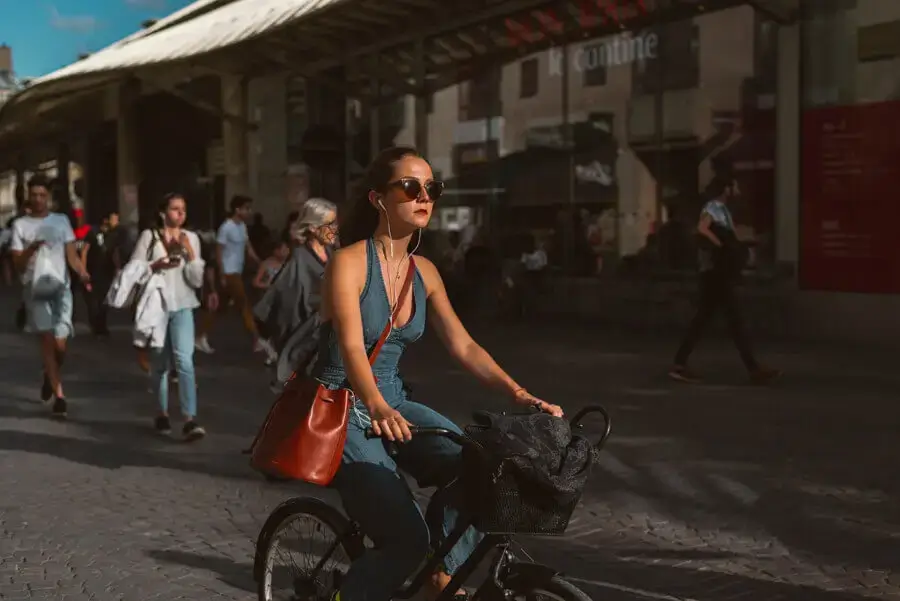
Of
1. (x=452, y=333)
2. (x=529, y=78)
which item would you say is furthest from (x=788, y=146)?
(x=452, y=333)

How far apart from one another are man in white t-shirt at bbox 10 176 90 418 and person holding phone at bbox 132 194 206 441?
1.16m

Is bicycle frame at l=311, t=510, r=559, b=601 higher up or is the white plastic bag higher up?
the white plastic bag

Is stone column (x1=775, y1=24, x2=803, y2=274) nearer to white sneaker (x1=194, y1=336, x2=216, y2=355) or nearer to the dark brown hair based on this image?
white sneaker (x1=194, y1=336, x2=216, y2=355)

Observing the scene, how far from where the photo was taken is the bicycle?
308 cm

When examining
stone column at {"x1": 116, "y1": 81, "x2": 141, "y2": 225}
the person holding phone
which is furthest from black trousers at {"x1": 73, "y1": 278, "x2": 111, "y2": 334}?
stone column at {"x1": 116, "y1": 81, "x2": 141, "y2": 225}

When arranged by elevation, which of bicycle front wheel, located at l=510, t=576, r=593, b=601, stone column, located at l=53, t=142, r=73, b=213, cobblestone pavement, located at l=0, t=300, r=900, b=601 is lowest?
cobblestone pavement, located at l=0, t=300, r=900, b=601

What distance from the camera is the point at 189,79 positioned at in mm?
26266

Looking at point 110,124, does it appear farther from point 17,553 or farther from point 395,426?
point 395,426

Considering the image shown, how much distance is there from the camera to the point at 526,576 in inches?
123

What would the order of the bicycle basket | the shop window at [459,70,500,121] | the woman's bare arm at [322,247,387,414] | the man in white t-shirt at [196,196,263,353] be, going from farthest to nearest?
1. the shop window at [459,70,500,121]
2. the man in white t-shirt at [196,196,263,353]
3. the woman's bare arm at [322,247,387,414]
4. the bicycle basket

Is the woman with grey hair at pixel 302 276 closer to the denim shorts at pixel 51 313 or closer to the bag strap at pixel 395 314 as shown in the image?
the denim shorts at pixel 51 313

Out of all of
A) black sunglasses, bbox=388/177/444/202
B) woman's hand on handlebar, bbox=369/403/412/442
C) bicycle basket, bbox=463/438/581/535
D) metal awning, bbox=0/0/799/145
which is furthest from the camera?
metal awning, bbox=0/0/799/145

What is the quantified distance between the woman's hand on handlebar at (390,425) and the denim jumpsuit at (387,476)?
192 mm

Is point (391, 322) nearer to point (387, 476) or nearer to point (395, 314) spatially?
point (395, 314)
